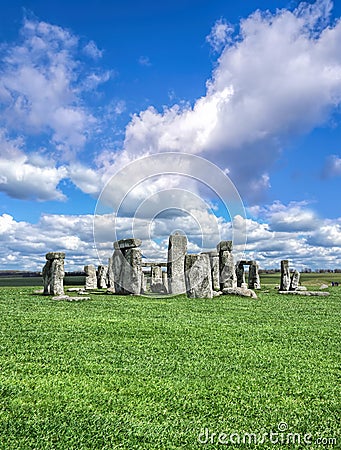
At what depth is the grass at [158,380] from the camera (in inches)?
→ 165

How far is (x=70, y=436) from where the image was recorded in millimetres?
4043

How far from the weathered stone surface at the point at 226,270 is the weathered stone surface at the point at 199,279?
3.85m

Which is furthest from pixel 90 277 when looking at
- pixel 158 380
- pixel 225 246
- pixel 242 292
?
pixel 158 380

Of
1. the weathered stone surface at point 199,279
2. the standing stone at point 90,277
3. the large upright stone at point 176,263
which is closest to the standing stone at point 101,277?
the standing stone at point 90,277

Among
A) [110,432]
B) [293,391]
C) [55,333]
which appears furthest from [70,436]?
[55,333]

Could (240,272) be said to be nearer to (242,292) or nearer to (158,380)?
(242,292)

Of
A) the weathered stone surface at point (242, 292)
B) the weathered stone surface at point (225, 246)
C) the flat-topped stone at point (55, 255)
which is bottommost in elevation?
the weathered stone surface at point (242, 292)

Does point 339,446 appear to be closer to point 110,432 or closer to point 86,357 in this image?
point 110,432

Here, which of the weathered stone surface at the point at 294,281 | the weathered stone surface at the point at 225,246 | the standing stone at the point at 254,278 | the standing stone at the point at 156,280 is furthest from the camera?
the standing stone at the point at 254,278

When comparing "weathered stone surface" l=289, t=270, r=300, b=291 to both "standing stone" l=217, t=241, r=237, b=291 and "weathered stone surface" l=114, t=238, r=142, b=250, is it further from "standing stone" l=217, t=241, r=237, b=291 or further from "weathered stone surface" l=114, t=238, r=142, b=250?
"weathered stone surface" l=114, t=238, r=142, b=250

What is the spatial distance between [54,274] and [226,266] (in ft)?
28.8

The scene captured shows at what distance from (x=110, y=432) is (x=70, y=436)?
1.37 feet

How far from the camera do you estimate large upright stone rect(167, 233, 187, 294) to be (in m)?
18.9

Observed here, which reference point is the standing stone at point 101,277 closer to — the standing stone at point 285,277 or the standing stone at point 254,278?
the standing stone at point 254,278
